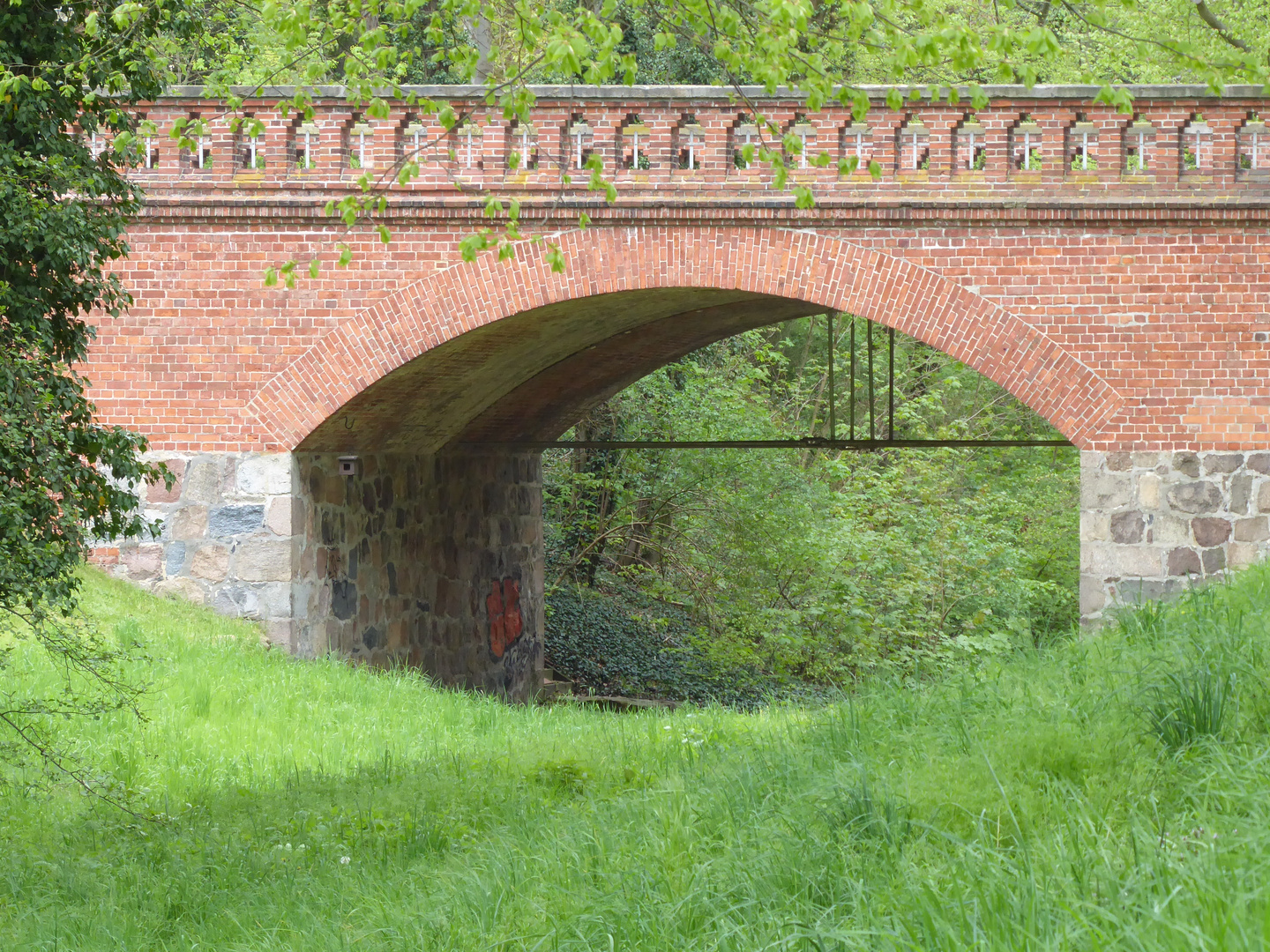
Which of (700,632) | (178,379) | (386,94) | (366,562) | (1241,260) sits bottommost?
(700,632)

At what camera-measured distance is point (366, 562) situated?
12.4 m

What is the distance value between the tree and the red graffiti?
31.6 feet

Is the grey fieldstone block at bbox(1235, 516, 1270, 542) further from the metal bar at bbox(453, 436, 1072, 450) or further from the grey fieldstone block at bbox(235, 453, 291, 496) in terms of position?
the grey fieldstone block at bbox(235, 453, 291, 496)

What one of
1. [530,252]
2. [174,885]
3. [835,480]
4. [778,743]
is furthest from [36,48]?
[835,480]

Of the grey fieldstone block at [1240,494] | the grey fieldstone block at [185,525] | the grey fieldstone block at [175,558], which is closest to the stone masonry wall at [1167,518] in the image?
the grey fieldstone block at [1240,494]

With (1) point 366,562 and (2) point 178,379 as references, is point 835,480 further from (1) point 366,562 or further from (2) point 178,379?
(2) point 178,379

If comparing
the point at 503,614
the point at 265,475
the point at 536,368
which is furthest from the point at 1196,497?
the point at 503,614

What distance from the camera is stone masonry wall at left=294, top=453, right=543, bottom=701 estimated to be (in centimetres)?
1135

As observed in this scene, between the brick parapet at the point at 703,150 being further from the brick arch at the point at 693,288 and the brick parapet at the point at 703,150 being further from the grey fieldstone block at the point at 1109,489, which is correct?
the grey fieldstone block at the point at 1109,489

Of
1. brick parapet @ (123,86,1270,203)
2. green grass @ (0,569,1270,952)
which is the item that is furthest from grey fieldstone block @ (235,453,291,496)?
green grass @ (0,569,1270,952)

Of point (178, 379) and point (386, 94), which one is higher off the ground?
point (386, 94)

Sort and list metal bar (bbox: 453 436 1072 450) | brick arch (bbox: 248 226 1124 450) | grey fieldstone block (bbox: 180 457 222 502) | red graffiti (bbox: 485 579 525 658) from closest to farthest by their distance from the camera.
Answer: brick arch (bbox: 248 226 1124 450)
grey fieldstone block (bbox: 180 457 222 502)
metal bar (bbox: 453 436 1072 450)
red graffiti (bbox: 485 579 525 658)

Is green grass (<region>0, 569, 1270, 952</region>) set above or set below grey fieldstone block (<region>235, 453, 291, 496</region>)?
below

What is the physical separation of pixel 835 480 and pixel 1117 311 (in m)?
12.2
